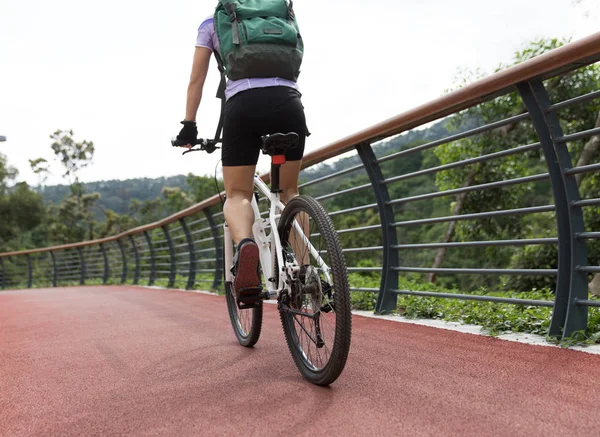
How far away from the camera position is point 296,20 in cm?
281

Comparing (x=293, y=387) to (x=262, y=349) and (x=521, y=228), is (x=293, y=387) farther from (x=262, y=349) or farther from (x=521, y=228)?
(x=521, y=228)

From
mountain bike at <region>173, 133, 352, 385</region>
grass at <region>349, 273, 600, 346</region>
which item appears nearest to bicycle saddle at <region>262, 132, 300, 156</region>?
mountain bike at <region>173, 133, 352, 385</region>

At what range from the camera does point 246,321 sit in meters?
3.41

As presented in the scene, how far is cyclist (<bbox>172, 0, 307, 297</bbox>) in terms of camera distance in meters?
2.67

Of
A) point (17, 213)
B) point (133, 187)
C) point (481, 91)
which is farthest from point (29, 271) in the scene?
point (133, 187)


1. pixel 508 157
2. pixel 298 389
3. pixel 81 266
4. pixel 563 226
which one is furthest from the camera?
pixel 508 157

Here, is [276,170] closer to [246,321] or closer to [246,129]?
[246,129]

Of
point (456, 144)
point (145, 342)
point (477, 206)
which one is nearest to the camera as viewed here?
point (145, 342)

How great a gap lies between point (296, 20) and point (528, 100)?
118cm

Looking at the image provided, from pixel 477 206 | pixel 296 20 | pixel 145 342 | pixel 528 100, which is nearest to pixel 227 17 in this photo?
pixel 296 20

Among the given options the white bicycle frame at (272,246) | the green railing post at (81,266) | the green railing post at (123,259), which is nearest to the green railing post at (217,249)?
the white bicycle frame at (272,246)

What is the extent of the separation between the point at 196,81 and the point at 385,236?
1.90 m

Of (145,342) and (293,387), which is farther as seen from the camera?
(145,342)

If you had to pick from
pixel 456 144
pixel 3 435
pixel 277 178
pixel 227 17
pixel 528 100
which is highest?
pixel 456 144
